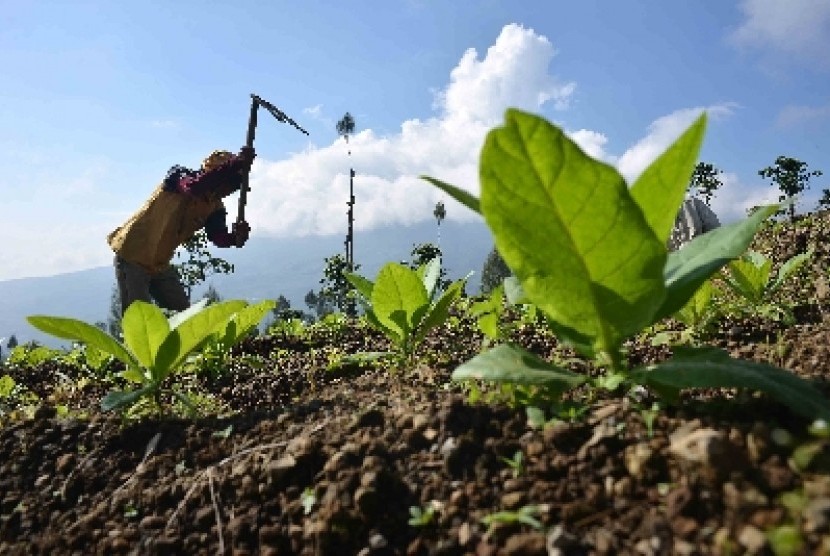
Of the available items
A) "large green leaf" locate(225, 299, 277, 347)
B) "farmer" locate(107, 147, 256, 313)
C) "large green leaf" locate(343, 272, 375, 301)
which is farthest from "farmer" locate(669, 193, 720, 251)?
"farmer" locate(107, 147, 256, 313)

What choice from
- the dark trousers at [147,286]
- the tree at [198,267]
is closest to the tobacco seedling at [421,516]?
the dark trousers at [147,286]

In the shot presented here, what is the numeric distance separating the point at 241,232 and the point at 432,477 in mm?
9592

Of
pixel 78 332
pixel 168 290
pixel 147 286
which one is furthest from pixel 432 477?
pixel 168 290

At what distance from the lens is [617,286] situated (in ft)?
5.36

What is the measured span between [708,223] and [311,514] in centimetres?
836

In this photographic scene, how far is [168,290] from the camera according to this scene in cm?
963

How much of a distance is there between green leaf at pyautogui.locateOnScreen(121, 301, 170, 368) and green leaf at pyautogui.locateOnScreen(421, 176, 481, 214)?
1397 mm

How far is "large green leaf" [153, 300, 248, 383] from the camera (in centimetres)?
251

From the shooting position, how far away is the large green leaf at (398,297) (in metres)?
2.96

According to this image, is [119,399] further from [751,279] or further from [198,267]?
[198,267]

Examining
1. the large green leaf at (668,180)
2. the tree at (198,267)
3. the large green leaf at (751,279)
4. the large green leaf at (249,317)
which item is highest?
the tree at (198,267)

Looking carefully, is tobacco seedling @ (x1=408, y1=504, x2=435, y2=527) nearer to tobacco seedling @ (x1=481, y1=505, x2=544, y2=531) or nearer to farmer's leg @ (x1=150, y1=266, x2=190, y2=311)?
tobacco seedling @ (x1=481, y1=505, x2=544, y2=531)

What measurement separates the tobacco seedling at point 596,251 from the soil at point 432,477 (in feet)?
0.35

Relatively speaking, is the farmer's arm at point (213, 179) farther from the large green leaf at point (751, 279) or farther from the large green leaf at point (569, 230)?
the large green leaf at point (569, 230)
